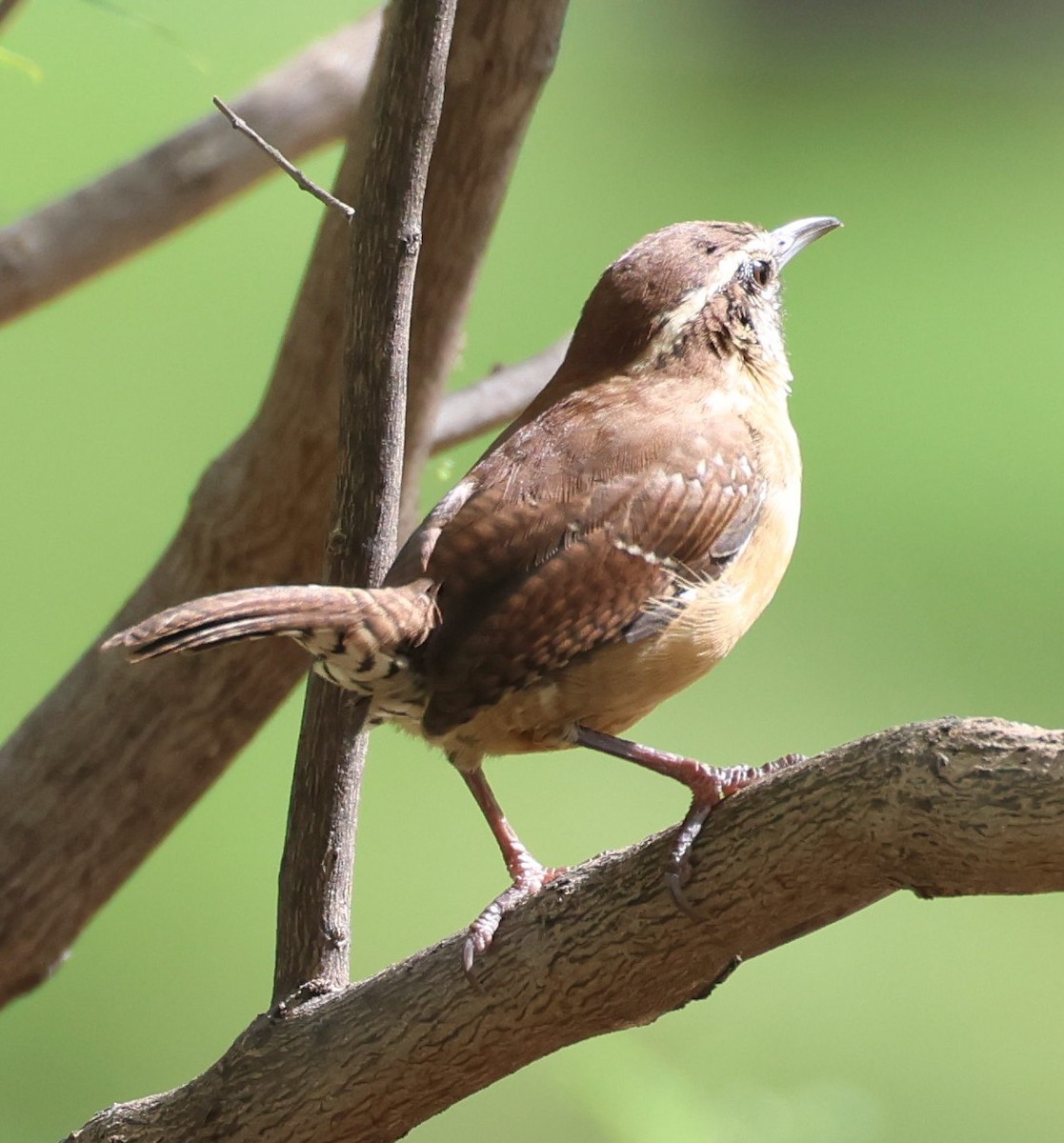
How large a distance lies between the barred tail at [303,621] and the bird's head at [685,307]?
0.57 meters

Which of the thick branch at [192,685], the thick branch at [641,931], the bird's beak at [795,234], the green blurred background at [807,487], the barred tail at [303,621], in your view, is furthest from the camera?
the green blurred background at [807,487]

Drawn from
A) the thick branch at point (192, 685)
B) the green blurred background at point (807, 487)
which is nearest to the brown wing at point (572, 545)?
the thick branch at point (192, 685)

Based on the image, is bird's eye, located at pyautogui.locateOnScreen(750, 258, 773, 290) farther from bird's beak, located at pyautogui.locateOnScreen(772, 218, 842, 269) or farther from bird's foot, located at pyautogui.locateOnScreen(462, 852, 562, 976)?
bird's foot, located at pyautogui.locateOnScreen(462, 852, 562, 976)

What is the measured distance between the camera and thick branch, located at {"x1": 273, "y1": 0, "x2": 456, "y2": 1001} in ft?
6.09

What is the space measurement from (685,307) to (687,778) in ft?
2.64

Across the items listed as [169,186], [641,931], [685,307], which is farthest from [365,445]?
[169,186]

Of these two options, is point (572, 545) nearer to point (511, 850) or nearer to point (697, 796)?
point (697, 796)

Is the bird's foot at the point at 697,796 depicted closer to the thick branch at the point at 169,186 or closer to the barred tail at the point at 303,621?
the barred tail at the point at 303,621

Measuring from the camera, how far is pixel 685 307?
2311 mm

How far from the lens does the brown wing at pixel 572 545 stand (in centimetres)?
191

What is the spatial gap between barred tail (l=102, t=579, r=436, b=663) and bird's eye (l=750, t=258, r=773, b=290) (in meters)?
0.80

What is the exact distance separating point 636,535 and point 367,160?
23.0 inches

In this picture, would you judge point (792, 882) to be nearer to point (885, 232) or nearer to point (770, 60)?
point (885, 232)

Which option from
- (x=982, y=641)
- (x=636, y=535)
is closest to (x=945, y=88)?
(x=982, y=641)
